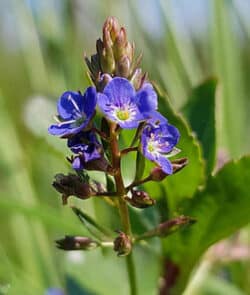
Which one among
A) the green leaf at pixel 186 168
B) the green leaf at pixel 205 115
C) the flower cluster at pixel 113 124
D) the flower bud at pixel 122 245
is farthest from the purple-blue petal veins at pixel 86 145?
the green leaf at pixel 205 115

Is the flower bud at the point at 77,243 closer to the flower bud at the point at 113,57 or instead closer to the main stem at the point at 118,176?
the main stem at the point at 118,176

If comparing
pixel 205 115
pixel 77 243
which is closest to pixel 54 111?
pixel 205 115

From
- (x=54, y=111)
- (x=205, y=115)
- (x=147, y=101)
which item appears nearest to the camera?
(x=147, y=101)

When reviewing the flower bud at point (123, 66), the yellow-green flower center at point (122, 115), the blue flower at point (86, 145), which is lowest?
the blue flower at point (86, 145)

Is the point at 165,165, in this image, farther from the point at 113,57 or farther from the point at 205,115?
the point at 205,115

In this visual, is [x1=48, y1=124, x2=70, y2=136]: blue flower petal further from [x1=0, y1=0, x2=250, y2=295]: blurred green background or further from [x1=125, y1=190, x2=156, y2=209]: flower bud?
[x1=0, y1=0, x2=250, y2=295]: blurred green background
